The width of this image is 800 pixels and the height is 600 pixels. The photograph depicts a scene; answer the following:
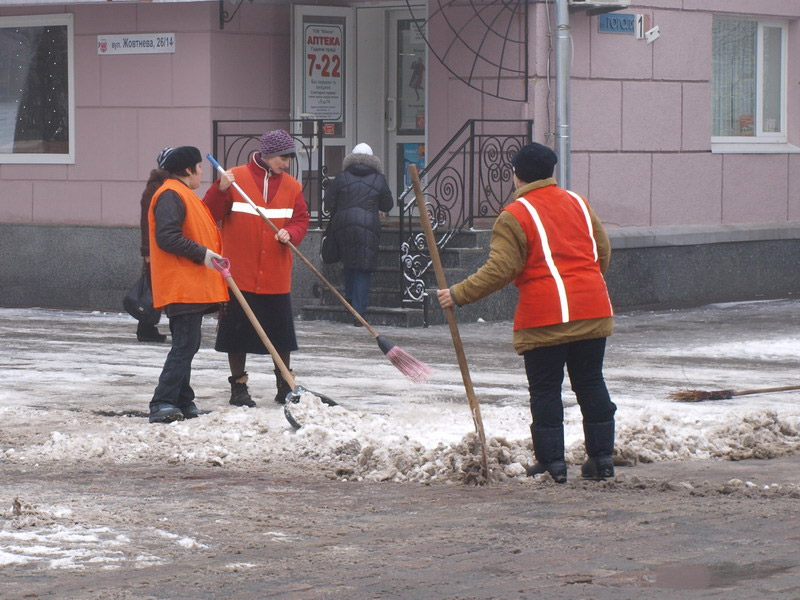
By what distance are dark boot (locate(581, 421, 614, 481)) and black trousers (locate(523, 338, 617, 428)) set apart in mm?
41

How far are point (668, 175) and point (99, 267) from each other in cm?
609

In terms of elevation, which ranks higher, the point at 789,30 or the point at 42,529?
the point at 789,30

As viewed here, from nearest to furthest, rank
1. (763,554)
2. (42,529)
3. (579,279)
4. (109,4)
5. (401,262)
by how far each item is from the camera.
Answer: (763,554) < (42,529) < (579,279) < (401,262) < (109,4)

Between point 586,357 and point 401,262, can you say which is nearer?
point 586,357

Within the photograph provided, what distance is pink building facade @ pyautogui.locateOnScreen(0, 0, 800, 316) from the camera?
611 inches

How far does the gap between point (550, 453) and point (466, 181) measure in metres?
8.46

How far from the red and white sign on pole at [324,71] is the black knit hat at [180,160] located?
7.23 m

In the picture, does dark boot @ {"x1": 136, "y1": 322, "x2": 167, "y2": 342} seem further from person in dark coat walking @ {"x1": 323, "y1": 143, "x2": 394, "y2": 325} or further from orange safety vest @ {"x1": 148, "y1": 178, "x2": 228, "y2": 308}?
orange safety vest @ {"x1": 148, "y1": 178, "x2": 228, "y2": 308}

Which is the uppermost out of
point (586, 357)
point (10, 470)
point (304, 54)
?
point (304, 54)

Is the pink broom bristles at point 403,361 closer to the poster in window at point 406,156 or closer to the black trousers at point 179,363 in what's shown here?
the black trousers at point 179,363

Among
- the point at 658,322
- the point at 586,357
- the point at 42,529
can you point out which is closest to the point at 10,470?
the point at 42,529

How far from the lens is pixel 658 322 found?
1480 cm

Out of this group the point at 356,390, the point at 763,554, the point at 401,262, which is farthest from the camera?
the point at 401,262

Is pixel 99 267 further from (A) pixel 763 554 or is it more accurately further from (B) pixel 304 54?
(A) pixel 763 554
